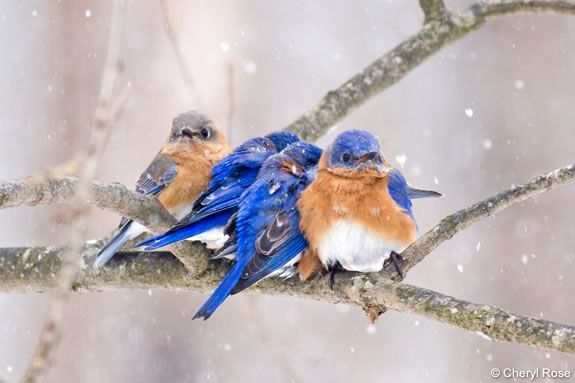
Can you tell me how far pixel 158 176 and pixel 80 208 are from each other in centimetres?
290

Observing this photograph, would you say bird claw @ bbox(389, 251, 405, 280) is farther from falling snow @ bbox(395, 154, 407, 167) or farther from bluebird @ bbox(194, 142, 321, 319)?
falling snow @ bbox(395, 154, 407, 167)

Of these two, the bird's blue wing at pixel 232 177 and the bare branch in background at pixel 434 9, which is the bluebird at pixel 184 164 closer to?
the bird's blue wing at pixel 232 177

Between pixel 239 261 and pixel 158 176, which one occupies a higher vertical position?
pixel 158 176

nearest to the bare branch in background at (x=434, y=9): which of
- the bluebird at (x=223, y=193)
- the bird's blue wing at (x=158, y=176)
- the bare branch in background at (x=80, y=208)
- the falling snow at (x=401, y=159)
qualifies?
the bluebird at (x=223, y=193)

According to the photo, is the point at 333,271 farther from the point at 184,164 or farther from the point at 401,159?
the point at 401,159

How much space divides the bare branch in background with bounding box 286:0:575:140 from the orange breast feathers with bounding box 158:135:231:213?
442mm

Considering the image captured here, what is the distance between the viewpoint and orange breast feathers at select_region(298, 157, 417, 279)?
4.11m

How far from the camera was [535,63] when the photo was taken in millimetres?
9047

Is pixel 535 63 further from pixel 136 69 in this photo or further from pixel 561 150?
pixel 136 69

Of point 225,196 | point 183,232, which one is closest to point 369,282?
point 183,232

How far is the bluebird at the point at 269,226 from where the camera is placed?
12.7 feet

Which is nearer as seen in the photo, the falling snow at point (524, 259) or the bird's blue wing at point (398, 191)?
the bird's blue wing at point (398, 191)

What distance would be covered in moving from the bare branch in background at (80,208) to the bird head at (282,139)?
271 cm

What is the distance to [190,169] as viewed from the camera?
200 inches
